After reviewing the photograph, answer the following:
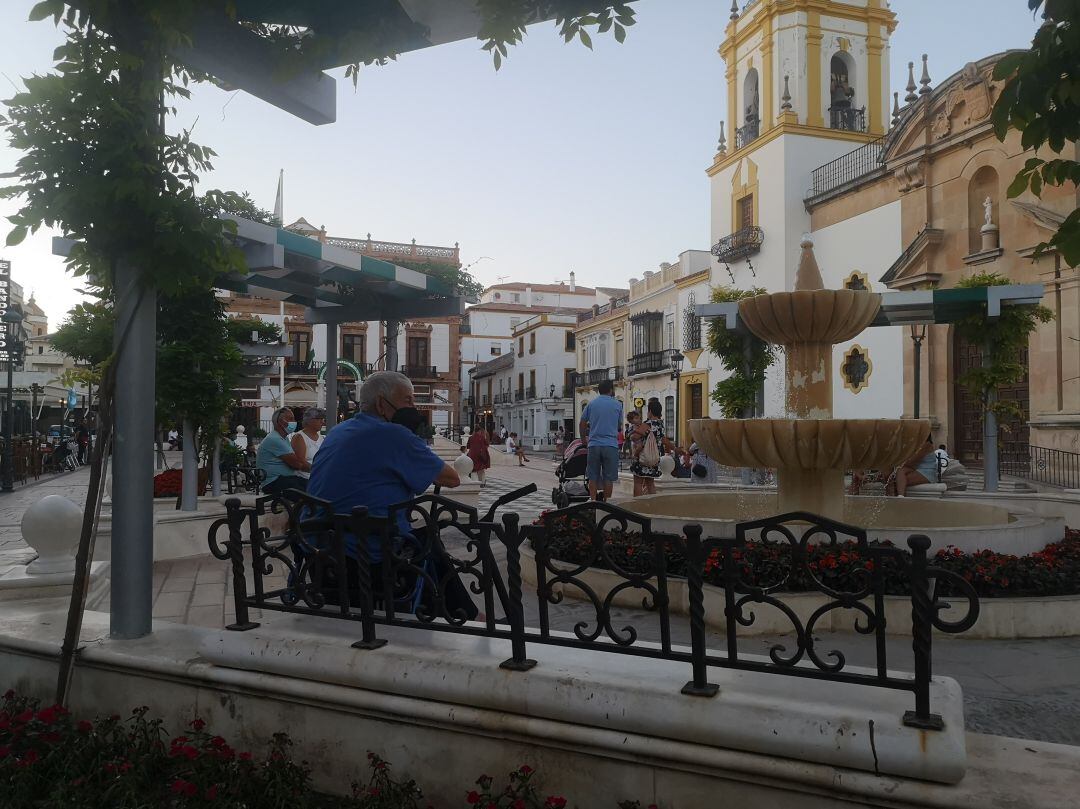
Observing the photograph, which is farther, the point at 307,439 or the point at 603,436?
the point at 603,436

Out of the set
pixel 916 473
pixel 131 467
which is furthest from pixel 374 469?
pixel 916 473

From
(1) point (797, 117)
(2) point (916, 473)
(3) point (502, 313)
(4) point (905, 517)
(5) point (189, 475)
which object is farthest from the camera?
(3) point (502, 313)

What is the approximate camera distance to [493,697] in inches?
99.9

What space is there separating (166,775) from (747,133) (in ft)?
105

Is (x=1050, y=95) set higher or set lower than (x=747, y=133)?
lower

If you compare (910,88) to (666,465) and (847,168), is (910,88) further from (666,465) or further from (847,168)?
(666,465)

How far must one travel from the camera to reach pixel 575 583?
2586 mm

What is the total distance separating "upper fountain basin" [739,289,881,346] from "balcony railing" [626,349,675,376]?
102 ft

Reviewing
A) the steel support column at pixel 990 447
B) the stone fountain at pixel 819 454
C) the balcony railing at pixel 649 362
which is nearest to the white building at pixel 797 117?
the balcony railing at pixel 649 362

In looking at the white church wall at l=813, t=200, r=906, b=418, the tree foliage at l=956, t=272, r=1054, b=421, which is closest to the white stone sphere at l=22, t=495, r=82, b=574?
the tree foliage at l=956, t=272, r=1054, b=421

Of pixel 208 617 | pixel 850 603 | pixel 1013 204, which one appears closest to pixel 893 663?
pixel 850 603

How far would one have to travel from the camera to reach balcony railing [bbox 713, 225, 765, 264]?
2974cm

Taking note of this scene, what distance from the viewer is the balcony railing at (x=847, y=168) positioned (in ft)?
83.7

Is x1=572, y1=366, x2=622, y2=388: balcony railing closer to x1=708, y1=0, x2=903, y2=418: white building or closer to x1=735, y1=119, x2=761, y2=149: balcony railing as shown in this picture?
x1=735, y1=119, x2=761, y2=149: balcony railing
